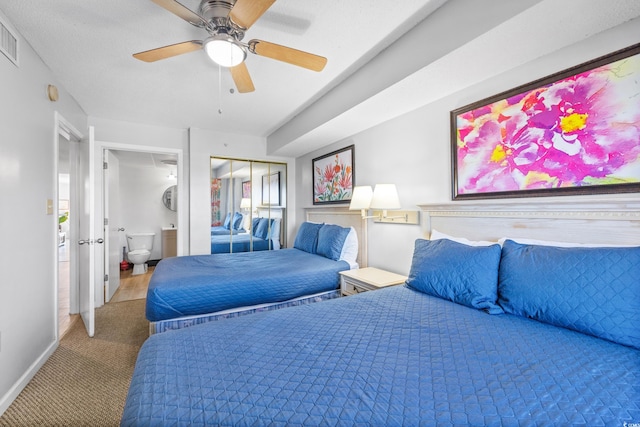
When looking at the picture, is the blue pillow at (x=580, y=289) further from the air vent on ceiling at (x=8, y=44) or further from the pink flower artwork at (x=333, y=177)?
the air vent on ceiling at (x=8, y=44)

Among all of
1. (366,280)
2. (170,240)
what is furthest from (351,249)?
(170,240)

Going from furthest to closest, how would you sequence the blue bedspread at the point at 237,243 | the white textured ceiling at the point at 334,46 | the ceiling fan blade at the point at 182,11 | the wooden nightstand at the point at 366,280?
the blue bedspread at the point at 237,243 < the wooden nightstand at the point at 366,280 < the white textured ceiling at the point at 334,46 < the ceiling fan blade at the point at 182,11

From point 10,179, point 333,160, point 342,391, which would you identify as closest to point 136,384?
point 342,391

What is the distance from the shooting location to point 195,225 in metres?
4.06

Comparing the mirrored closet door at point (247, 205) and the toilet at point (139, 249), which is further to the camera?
the toilet at point (139, 249)

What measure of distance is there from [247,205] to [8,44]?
301cm

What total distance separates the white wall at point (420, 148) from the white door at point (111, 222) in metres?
3.26

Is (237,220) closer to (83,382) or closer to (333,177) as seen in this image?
(333,177)

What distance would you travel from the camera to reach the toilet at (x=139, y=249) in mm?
5171

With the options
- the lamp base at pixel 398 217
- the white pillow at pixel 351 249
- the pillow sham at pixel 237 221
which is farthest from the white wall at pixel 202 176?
the lamp base at pixel 398 217

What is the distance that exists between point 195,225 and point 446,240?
3391 millimetres

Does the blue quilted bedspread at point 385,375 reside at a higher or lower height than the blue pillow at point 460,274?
lower

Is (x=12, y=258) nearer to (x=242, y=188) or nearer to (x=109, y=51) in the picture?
(x=109, y=51)

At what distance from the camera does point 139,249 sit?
18.0 feet
